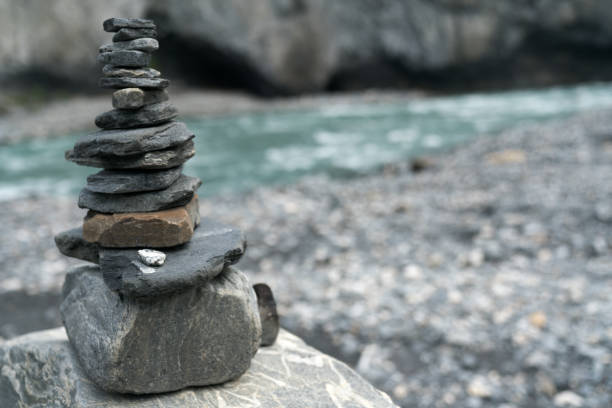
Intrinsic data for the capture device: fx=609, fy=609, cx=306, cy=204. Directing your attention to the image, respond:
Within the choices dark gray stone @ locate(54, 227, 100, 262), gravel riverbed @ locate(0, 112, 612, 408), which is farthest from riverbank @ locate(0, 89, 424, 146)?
dark gray stone @ locate(54, 227, 100, 262)

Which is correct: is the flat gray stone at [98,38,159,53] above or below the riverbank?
above

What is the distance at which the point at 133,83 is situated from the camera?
3.26 meters

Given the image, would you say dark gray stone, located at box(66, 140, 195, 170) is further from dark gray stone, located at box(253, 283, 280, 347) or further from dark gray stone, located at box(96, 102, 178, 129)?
dark gray stone, located at box(253, 283, 280, 347)

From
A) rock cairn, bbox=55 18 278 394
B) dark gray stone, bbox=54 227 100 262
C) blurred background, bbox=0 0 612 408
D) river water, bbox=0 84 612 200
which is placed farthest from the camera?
river water, bbox=0 84 612 200

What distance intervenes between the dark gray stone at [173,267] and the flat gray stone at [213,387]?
660mm

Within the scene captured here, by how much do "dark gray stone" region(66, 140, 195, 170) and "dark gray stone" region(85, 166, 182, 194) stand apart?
0.13ft

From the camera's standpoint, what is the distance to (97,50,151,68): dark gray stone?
330 cm

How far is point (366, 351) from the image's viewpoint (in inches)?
224

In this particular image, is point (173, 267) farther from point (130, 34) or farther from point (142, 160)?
point (130, 34)

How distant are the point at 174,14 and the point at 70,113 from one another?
7545 mm

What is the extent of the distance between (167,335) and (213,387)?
1.56 ft

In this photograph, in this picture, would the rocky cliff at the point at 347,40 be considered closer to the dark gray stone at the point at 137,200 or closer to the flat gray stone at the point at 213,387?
the flat gray stone at the point at 213,387

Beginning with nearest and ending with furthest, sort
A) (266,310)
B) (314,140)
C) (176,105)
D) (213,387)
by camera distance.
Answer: (213,387) → (266,310) → (314,140) → (176,105)

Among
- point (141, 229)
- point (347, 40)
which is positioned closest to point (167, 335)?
point (141, 229)
